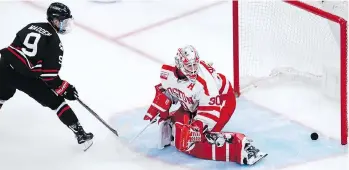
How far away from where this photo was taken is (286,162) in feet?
17.3

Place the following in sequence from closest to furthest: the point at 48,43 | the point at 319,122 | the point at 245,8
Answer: the point at 48,43 < the point at 319,122 < the point at 245,8

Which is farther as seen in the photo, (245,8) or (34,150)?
(245,8)

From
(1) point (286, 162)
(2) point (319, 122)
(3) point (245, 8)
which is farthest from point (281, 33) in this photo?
(1) point (286, 162)

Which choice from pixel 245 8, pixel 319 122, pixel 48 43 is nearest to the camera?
pixel 48 43

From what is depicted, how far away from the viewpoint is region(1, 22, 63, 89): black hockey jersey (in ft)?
17.1

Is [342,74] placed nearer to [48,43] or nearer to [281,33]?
[281,33]

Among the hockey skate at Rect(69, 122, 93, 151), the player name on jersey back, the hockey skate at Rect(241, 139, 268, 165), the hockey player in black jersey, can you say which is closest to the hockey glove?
the hockey player in black jersey

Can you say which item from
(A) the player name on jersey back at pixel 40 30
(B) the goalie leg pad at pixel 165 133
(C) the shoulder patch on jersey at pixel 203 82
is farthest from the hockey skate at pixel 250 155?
(A) the player name on jersey back at pixel 40 30

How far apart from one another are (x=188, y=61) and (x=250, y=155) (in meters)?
0.60

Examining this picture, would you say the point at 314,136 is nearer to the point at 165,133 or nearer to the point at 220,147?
the point at 220,147

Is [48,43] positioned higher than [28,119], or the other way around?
[48,43]

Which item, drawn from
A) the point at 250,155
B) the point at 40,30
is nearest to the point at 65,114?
the point at 40,30

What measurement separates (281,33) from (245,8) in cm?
27

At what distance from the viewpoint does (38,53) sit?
5203 millimetres
